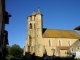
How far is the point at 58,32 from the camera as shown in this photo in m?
79.3

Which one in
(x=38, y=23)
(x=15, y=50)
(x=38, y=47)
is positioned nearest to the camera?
(x=38, y=47)

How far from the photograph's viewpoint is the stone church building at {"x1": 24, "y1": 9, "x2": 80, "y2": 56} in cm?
7244

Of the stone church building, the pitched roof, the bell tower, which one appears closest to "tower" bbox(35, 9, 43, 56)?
the stone church building

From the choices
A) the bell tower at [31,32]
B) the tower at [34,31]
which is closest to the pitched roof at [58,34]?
the tower at [34,31]

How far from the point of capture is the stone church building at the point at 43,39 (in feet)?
238

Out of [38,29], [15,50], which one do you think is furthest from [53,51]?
[15,50]

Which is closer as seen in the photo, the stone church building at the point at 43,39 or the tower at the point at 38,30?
the stone church building at the point at 43,39

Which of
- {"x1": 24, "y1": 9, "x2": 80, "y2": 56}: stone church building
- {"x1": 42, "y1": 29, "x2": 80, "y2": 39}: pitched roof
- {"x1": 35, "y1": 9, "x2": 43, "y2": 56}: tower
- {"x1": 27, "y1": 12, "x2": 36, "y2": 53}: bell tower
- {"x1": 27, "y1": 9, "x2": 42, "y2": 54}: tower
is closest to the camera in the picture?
{"x1": 24, "y1": 9, "x2": 80, "y2": 56}: stone church building

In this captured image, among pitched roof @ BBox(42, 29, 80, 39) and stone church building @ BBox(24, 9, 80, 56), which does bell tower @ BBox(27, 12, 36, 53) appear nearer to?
stone church building @ BBox(24, 9, 80, 56)

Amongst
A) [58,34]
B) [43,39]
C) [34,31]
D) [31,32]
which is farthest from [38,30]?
[58,34]

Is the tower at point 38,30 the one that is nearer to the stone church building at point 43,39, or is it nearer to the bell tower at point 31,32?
the stone church building at point 43,39

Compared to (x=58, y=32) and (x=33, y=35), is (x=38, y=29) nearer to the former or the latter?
(x=33, y=35)

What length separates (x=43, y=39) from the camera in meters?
73.7

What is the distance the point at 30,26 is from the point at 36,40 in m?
8.06
